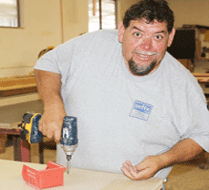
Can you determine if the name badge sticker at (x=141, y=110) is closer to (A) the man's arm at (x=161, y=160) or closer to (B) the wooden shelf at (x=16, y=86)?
(A) the man's arm at (x=161, y=160)

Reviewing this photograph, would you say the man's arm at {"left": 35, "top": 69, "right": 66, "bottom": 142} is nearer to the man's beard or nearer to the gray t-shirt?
the gray t-shirt

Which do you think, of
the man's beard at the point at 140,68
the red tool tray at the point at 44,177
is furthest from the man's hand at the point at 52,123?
the man's beard at the point at 140,68

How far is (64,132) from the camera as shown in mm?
1222

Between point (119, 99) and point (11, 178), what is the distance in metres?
0.57

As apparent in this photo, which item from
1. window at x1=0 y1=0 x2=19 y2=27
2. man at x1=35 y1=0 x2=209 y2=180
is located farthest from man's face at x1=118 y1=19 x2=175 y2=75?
window at x1=0 y1=0 x2=19 y2=27

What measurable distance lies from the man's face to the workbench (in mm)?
481

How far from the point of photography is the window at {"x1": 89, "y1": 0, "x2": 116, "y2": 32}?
6.13 meters

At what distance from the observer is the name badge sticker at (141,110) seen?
1356mm

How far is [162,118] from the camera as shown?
53.7 inches

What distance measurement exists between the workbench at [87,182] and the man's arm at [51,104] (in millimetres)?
181

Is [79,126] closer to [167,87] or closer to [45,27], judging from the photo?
[167,87]

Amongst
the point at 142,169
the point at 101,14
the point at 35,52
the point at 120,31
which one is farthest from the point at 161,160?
the point at 101,14

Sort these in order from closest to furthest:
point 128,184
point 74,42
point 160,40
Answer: point 128,184 → point 160,40 → point 74,42

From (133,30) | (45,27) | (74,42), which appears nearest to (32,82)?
(45,27)
